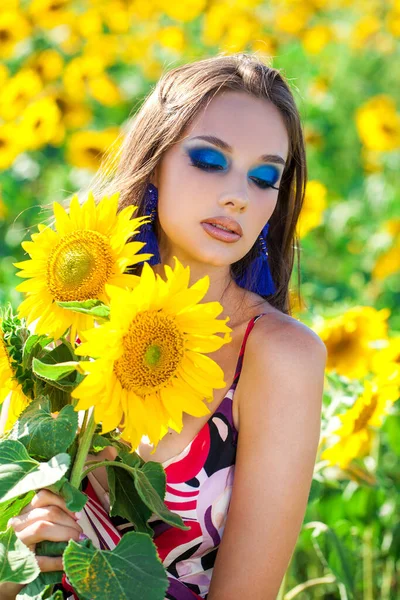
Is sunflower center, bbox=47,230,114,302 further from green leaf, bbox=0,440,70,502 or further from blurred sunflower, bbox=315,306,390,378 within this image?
blurred sunflower, bbox=315,306,390,378

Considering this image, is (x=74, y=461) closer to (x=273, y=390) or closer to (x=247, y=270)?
(x=273, y=390)

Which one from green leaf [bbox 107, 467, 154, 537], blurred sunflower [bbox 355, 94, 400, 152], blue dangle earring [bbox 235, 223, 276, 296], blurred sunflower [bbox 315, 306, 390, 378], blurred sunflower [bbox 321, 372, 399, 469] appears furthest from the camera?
blurred sunflower [bbox 355, 94, 400, 152]

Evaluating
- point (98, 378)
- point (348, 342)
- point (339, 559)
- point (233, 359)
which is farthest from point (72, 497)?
point (348, 342)

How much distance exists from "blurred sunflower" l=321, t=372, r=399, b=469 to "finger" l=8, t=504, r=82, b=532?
76 cm

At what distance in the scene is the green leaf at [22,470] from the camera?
1123 mm

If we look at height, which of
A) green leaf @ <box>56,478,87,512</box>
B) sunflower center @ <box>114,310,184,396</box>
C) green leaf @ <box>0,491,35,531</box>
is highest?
sunflower center @ <box>114,310,184,396</box>

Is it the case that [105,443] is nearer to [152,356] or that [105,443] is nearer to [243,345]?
[152,356]

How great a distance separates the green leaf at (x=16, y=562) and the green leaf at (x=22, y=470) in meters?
0.06

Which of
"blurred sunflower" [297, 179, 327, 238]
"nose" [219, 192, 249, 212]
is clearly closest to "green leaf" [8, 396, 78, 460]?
"nose" [219, 192, 249, 212]

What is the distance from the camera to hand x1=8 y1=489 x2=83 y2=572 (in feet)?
4.04

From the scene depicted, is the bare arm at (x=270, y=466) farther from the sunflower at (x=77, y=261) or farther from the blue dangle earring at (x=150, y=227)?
the sunflower at (x=77, y=261)

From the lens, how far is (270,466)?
150 centimetres

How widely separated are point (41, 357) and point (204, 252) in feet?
1.12

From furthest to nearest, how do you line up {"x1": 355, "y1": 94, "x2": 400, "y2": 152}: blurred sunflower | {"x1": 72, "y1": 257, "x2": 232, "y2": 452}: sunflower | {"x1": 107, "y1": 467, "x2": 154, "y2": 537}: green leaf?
{"x1": 355, "y1": 94, "x2": 400, "y2": 152}: blurred sunflower
{"x1": 107, "y1": 467, "x2": 154, "y2": 537}: green leaf
{"x1": 72, "y1": 257, "x2": 232, "y2": 452}: sunflower
